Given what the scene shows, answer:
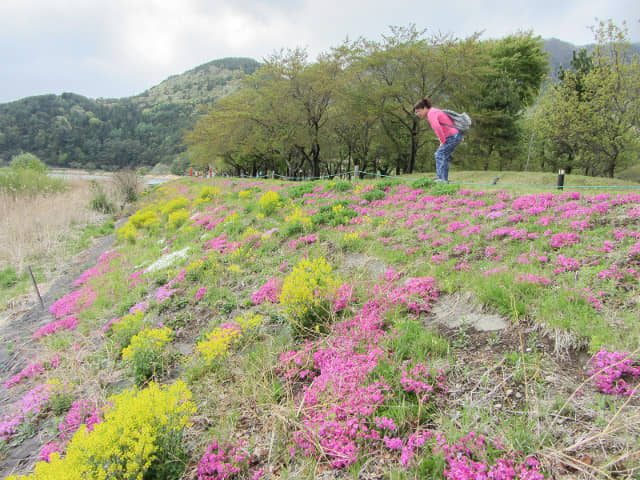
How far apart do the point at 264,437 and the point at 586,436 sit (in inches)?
94.9

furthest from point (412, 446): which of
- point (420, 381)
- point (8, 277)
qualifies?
point (8, 277)

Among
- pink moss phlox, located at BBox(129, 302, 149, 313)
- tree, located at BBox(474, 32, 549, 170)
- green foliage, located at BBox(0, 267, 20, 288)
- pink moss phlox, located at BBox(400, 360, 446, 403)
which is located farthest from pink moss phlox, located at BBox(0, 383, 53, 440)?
tree, located at BBox(474, 32, 549, 170)

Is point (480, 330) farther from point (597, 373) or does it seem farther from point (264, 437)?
point (264, 437)

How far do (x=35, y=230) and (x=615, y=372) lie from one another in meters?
21.7

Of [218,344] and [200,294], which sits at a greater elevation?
[218,344]

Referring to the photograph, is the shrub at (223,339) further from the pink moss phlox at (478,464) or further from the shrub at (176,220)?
the shrub at (176,220)

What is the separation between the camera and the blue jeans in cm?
779

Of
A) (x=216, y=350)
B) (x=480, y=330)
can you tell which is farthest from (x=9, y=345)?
(x=480, y=330)

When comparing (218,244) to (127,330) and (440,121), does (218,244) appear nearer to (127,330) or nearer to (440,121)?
(127,330)

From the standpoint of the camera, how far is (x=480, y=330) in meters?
3.13

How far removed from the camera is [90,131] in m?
119

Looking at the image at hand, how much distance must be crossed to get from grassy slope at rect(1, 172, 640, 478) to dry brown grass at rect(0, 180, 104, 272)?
10.2 metres

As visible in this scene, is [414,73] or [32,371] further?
[414,73]

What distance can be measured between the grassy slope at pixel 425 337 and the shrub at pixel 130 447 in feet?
1.02
